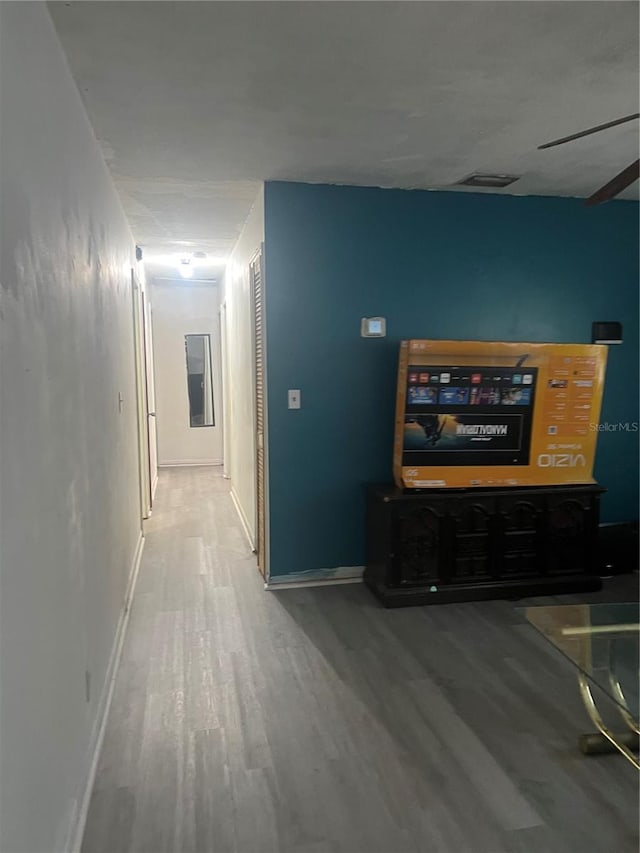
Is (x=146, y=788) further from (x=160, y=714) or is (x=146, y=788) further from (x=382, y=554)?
(x=382, y=554)

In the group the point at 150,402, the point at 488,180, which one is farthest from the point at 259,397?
the point at 150,402

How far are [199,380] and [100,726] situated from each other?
6.02 m

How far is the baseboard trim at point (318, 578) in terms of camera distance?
3762 mm

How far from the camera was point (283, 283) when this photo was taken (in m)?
3.60

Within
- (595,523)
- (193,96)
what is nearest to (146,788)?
(193,96)

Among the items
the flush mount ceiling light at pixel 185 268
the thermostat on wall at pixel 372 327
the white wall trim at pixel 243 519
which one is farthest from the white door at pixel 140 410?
the thermostat on wall at pixel 372 327

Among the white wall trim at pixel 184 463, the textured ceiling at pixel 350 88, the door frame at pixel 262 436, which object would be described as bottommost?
the white wall trim at pixel 184 463

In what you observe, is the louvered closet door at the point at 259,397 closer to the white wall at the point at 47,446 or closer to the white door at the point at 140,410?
the white door at the point at 140,410

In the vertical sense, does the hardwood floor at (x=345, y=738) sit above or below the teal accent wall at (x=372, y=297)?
below

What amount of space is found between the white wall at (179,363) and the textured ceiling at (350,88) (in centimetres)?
433

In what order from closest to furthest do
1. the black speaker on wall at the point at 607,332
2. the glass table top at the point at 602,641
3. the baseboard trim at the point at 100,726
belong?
the baseboard trim at the point at 100,726 → the glass table top at the point at 602,641 → the black speaker on wall at the point at 607,332

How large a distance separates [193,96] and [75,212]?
0.67 metres

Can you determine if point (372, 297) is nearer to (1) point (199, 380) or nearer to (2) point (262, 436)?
(2) point (262, 436)

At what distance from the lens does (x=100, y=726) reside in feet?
7.47
